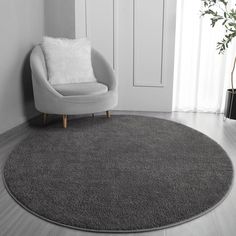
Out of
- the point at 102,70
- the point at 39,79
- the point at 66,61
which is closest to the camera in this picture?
the point at 39,79

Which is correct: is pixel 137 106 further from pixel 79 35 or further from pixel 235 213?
pixel 235 213

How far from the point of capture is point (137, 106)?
4.05 metres

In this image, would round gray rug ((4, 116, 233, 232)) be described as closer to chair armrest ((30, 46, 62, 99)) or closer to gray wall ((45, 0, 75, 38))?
chair armrest ((30, 46, 62, 99))

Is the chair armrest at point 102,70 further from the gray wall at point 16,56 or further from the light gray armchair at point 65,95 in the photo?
the gray wall at point 16,56

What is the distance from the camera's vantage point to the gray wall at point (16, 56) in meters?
2.98

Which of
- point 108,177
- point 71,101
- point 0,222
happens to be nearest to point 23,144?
point 71,101

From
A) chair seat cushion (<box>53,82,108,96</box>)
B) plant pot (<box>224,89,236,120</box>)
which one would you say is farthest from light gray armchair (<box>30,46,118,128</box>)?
plant pot (<box>224,89,236,120</box>)

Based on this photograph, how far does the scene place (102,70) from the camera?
3621 millimetres

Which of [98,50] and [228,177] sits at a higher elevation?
[98,50]

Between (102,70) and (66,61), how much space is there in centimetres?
46

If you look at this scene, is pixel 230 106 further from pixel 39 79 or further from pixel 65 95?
pixel 39 79

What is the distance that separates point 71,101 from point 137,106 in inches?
47.0

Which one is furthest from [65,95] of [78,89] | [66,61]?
[66,61]

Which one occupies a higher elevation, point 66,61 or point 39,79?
point 66,61
